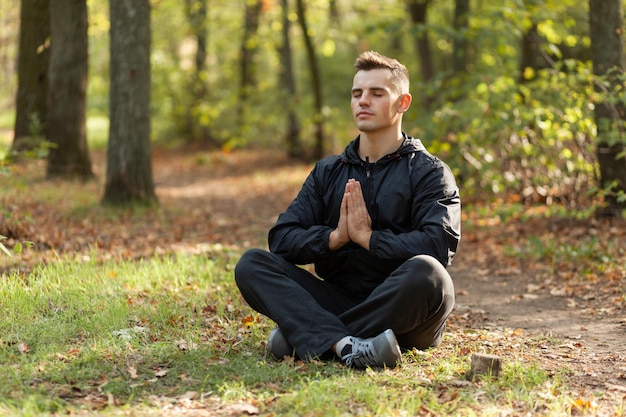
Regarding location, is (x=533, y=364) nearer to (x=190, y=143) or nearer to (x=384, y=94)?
(x=384, y=94)

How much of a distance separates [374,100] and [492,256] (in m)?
4.41

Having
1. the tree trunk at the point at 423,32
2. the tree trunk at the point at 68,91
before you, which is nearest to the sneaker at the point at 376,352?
the tree trunk at the point at 423,32

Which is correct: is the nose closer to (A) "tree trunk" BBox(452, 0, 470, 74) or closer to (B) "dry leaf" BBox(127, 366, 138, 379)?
(B) "dry leaf" BBox(127, 366, 138, 379)

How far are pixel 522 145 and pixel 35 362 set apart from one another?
7.45m

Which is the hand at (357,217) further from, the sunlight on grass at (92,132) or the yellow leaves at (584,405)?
the sunlight on grass at (92,132)

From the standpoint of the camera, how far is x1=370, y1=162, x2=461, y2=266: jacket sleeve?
175 inches

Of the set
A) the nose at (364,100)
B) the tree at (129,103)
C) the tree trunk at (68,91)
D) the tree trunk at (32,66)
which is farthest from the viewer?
the tree trunk at (32,66)

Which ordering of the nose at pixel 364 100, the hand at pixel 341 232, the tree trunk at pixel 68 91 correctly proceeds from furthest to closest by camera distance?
the tree trunk at pixel 68 91 < the nose at pixel 364 100 < the hand at pixel 341 232

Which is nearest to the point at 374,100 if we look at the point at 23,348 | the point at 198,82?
the point at 23,348

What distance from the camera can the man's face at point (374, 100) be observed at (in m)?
4.77

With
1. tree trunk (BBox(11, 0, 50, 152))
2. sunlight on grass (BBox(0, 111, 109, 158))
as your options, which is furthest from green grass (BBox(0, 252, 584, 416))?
sunlight on grass (BBox(0, 111, 109, 158))

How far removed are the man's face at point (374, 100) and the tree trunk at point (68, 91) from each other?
8.34 metres

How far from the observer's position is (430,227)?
4.46 meters

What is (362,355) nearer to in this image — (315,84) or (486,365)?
(486,365)
